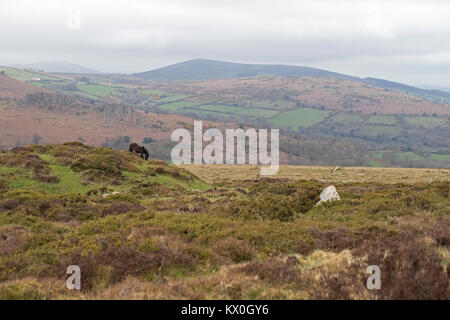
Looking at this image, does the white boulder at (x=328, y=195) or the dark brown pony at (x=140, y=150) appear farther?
the dark brown pony at (x=140, y=150)

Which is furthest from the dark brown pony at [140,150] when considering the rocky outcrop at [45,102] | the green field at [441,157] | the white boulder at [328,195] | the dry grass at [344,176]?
the rocky outcrop at [45,102]

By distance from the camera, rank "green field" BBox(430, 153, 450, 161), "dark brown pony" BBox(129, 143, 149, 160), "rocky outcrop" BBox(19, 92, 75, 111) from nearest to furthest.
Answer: "dark brown pony" BBox(129, 143, 149, 160) → "green field" BBox(430, 153, 450, 161) → "rocky outcrop" BBox(19, 92, 75, 111)

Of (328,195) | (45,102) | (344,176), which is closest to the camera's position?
(328,195)

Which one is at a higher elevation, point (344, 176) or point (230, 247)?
point (230, 247)

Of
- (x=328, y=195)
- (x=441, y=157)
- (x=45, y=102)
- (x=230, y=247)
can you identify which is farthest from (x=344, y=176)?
(x=45, y=102)

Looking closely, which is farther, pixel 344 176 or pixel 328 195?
pixel 344 176

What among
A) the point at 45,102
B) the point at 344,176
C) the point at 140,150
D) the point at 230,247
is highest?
the point at 45,102

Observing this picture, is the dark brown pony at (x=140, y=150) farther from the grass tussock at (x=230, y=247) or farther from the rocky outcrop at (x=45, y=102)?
the rocky outcrop at (x=45, y=102)

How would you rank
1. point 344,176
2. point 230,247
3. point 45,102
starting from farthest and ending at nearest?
point 45,102 → point 344,176 → point 230,247

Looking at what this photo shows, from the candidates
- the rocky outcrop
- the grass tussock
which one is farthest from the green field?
the rocky outcrop

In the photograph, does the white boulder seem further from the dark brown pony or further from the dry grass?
the dark brown pony

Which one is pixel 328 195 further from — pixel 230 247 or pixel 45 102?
pixel 45 102
